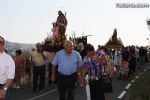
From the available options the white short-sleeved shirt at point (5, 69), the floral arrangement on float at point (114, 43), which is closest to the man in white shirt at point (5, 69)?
the white short-sleeved shirt at point (5, 69)

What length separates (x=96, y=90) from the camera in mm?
12312

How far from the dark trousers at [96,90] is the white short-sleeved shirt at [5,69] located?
10.9 ft

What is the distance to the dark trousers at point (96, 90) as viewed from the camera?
12271mm

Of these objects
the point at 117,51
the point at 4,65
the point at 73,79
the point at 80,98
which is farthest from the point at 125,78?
the point at 4,65

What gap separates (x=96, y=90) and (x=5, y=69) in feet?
11.5

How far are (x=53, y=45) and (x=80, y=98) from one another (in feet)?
20.2

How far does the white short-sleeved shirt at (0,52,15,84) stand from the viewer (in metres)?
9.30

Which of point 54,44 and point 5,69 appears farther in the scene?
point 54,44

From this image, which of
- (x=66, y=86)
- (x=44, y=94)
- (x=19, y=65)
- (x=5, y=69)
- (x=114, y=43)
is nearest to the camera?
(x=5, y=69)

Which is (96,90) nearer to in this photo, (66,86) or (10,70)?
(66,86)

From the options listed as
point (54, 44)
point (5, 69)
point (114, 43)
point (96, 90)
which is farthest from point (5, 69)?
point (114, 43)

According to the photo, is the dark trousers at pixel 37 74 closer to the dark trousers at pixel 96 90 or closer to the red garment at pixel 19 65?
the red garment at pixel 19 65

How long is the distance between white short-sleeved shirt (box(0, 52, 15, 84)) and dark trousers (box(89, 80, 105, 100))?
10.9 ft

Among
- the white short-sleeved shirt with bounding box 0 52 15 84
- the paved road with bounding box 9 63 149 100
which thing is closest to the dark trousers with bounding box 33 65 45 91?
Answer: the paved road with bounding box 9 63 149 100
